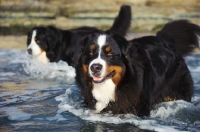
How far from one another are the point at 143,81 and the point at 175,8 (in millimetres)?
14706

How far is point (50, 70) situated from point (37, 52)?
657 millimetres

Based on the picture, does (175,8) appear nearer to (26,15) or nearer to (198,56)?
(26,15)

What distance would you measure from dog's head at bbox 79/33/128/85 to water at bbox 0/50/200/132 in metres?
0.56

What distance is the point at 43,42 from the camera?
974 cm

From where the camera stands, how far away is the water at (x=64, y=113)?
4953 millimetres

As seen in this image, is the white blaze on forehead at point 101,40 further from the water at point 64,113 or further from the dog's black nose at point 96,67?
the water at point 64,113

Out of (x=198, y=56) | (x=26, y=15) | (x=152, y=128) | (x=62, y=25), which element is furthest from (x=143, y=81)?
(x=26, y=15)

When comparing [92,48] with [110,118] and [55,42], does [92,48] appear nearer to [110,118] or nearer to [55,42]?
[110,118]

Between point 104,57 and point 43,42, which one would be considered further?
point 43,42

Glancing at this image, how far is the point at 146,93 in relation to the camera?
16.9ft

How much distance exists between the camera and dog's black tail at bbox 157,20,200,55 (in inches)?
245

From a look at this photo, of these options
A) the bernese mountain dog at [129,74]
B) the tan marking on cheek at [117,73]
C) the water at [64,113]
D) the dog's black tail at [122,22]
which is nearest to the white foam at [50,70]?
the water at [64,113]

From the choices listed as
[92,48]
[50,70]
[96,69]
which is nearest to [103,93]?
[96,69]

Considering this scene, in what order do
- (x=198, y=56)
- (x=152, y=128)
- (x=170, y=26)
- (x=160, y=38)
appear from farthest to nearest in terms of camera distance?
1. (x=198, y=56)
2. (x=170, y=26)
3. (x=160, y=38)
4. (x=152, y=128)
